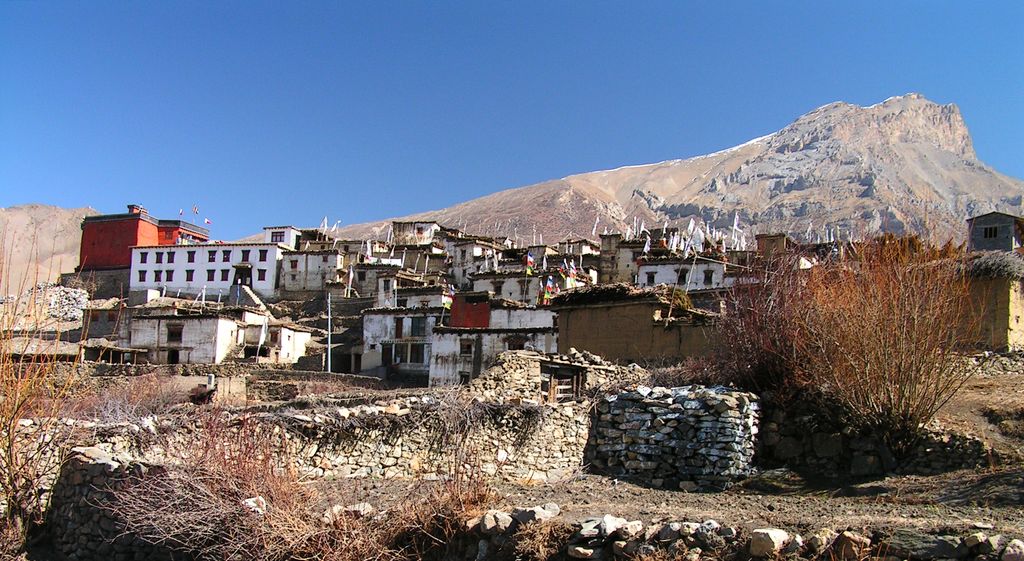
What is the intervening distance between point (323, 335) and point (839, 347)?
1895 inches

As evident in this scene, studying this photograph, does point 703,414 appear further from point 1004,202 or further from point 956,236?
point 1004,202

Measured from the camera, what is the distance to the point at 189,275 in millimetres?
75875

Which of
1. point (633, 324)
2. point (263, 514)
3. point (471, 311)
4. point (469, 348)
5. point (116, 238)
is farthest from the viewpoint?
point (116, 238)

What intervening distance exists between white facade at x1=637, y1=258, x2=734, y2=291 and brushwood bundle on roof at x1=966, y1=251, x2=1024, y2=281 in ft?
101

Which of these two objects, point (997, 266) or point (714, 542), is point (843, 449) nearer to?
point (714, 542)

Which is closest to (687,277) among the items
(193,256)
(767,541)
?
(193,256)

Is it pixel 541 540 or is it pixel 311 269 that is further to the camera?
pixel 311 269

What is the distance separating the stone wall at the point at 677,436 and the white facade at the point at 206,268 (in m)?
62.8

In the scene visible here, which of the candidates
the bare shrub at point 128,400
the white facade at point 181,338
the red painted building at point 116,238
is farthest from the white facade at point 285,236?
the bare shrub at point 128,400

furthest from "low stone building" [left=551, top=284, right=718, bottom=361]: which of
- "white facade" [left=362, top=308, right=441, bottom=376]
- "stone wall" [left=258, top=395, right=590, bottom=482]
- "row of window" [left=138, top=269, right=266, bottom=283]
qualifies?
"row of window" [left=138, top=269, right=266, bottom=283]

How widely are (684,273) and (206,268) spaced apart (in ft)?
146

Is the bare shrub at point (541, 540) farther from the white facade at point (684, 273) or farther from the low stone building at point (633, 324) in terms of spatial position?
the white facade at point (684, 273)

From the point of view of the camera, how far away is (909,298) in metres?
13.6

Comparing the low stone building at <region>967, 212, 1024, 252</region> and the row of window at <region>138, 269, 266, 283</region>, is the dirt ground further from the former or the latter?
the row of window at <region>138, 269, 266, 283</region>
